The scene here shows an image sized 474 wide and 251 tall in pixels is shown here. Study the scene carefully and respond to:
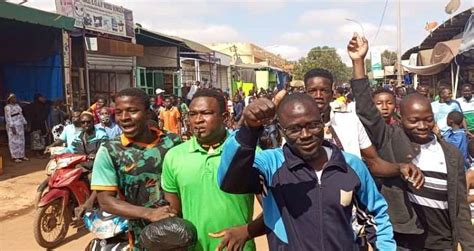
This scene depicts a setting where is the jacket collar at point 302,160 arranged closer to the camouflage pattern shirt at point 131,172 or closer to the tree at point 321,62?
the camouflage pattern shirt at point 131,172

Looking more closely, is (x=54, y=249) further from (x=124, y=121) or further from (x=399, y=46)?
(x=399, y=46)

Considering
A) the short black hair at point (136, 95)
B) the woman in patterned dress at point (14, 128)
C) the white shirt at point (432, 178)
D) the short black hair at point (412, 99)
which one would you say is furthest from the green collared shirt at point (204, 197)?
the woman in patterned dress at point (14, 128)

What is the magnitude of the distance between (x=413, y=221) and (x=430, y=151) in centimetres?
38

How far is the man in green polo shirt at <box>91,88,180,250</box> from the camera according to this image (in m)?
2.55

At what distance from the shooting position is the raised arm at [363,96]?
2.60 metres

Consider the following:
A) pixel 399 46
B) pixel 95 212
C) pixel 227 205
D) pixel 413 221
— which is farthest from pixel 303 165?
pixel 399 46

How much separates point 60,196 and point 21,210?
6.83ft

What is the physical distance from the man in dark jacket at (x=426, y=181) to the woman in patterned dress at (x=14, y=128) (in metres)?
10.00

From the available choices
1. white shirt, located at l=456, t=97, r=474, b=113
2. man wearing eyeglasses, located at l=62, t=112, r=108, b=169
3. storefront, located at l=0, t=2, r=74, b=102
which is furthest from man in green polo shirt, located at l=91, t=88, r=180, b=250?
storefront, located at l=0, t=2, r=74, b=102

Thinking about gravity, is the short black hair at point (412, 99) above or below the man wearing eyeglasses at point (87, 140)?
above

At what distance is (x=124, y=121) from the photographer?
8.86ft

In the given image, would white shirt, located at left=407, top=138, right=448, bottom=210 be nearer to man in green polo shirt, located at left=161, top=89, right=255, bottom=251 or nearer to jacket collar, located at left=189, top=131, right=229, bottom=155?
man in green polo shirt, located at left=161, top=89, right=255, bottom=251

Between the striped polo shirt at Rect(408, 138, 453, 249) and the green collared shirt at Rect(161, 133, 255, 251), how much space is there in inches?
37.0

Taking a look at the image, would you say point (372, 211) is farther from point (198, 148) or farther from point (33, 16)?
point (33, 16)
